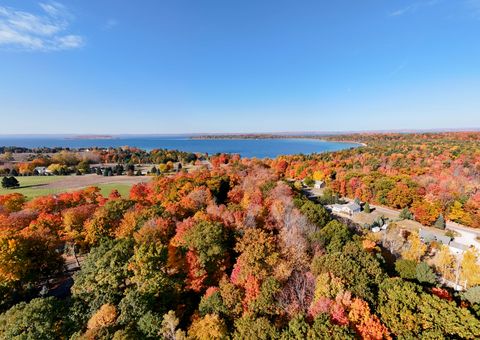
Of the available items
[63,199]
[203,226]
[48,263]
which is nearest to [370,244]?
[203,226]

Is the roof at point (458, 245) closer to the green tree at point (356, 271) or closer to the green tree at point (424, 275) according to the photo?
the green tree at point (424, 275)

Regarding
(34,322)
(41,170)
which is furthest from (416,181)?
(41,170)

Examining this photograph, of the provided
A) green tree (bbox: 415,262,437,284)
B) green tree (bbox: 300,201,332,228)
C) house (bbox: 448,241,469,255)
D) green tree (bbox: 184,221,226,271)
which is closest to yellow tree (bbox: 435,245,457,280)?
house (bbox: 448,241,469,255)

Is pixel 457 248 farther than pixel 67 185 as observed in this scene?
No

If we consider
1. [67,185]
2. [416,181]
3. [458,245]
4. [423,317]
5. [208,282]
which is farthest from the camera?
[67,185]

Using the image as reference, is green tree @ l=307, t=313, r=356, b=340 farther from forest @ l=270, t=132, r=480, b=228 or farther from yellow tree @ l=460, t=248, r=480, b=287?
forest @ l=270, t=132, r=480, b=228

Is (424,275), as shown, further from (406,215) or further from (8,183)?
(8,183)

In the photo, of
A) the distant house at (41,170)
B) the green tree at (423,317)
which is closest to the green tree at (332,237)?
the green tree at (423,317)
